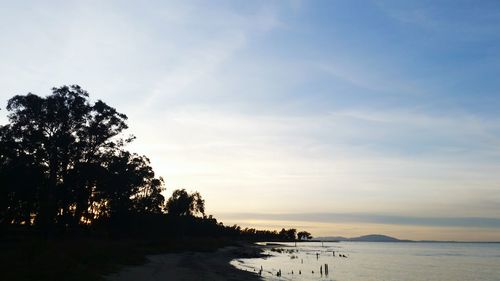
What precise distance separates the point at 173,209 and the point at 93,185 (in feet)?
248

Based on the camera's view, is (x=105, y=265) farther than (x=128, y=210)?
No

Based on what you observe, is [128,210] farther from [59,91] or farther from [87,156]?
[59,91]

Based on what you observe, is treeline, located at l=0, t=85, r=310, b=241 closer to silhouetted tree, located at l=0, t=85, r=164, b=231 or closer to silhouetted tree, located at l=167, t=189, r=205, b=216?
silhouetted tree, located at l=0, t=85, r=164, b=231

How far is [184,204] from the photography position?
476ft

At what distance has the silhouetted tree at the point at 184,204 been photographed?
471ft

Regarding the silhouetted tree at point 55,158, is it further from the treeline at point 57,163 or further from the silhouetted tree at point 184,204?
the silhouetted tree at point 184,204

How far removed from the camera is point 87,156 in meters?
64.1

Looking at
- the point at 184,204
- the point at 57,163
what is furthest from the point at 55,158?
the point at 184,204

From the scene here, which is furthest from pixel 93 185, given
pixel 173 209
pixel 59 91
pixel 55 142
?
pixel 173 209

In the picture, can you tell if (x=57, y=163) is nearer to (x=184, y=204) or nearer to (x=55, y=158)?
(x=55, y=158)

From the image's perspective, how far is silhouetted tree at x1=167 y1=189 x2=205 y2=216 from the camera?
143625 millimetres

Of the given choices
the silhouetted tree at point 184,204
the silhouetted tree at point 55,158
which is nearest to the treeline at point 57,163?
the silhouetted tree at point 55,158

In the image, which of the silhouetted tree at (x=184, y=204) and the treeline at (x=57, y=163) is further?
the silhouetted tree at (x=184, y=204)

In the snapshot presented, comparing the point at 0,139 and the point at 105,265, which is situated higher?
the point at 0,139
